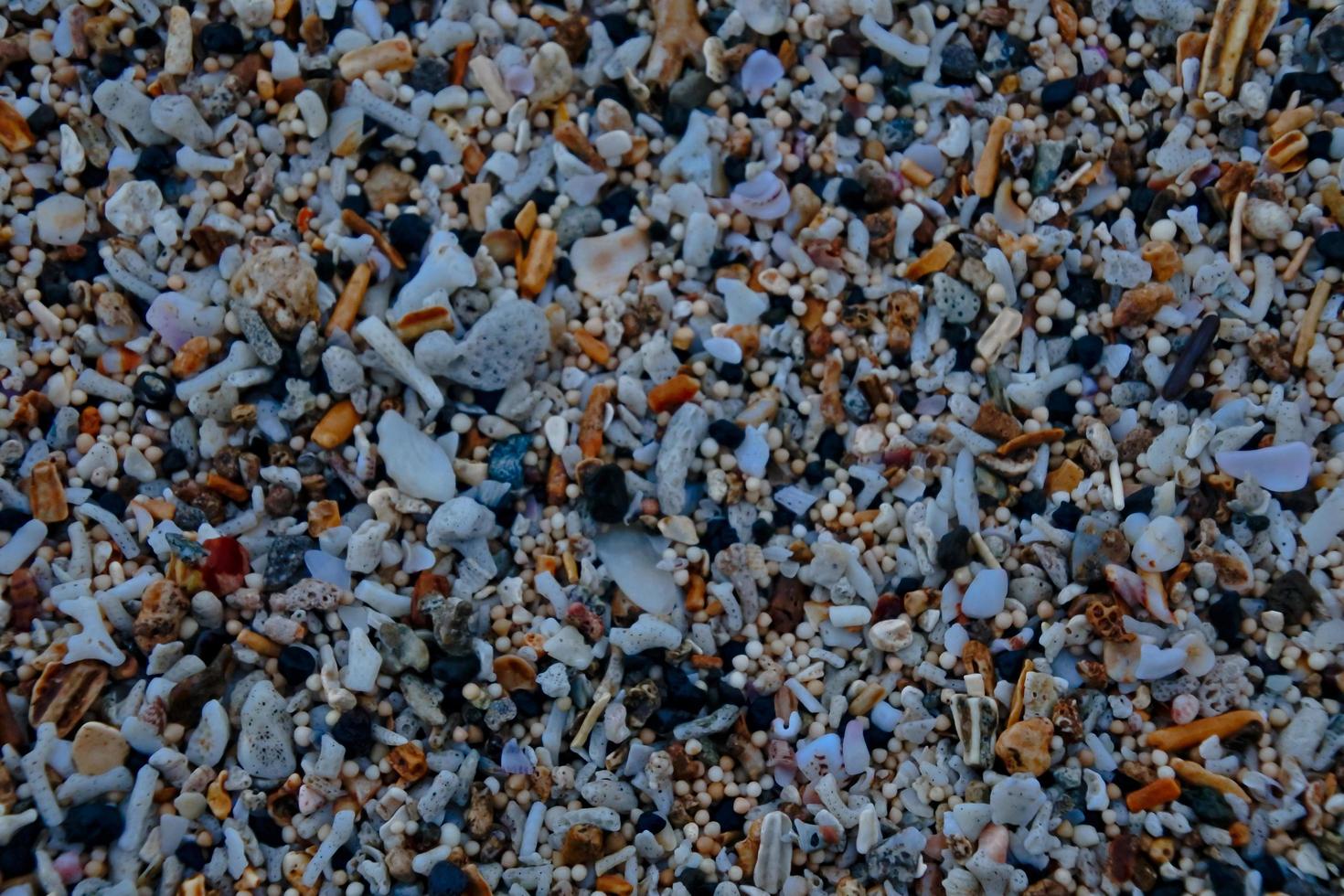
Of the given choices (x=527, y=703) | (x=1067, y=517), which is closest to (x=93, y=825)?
(x=527, y=703)

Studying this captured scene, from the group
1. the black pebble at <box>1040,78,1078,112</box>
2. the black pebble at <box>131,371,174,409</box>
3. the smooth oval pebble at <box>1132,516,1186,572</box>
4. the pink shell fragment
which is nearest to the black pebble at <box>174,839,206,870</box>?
the black pebble at <box>131,371,174,409</box>

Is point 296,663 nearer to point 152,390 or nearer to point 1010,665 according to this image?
point 152,390

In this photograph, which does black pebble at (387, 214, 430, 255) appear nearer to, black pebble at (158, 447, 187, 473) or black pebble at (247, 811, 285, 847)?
black pebble at (158, 447, 187, 473)

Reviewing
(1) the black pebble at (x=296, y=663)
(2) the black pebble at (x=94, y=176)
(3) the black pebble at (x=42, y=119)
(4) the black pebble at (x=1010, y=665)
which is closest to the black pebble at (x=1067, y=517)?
(4) the black pebble at (x=1010, y=665)

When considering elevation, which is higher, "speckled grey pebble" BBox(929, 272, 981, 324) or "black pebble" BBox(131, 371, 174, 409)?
"speckled grey pebble" BBox(929, 272, 981, 324)

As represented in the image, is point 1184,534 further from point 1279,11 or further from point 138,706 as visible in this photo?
point 138,706

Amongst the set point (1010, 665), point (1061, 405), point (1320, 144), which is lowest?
point (1010, 665)
